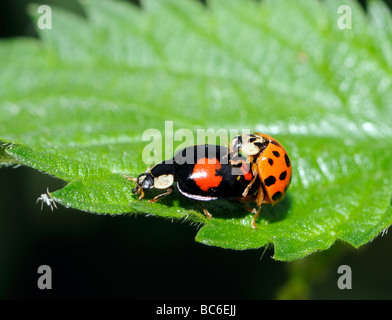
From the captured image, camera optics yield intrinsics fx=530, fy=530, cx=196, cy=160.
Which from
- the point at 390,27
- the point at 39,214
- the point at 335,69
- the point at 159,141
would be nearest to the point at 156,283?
the point at 39,214

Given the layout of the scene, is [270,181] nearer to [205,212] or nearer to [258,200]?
[258,200]

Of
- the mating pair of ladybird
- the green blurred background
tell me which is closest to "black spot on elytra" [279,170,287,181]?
the mating pair of ladybird

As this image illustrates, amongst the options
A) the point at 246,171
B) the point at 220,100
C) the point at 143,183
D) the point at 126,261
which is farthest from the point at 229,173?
the point at 126,261

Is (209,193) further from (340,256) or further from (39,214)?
(39,214)

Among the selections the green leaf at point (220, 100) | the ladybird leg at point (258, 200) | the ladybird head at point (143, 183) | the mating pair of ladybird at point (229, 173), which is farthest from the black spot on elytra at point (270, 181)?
the ladybird head at point (143, 183)

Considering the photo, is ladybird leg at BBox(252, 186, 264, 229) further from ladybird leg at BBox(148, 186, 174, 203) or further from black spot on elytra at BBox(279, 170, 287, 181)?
ladybird leg at BBox(148, 186, 174, 203)
